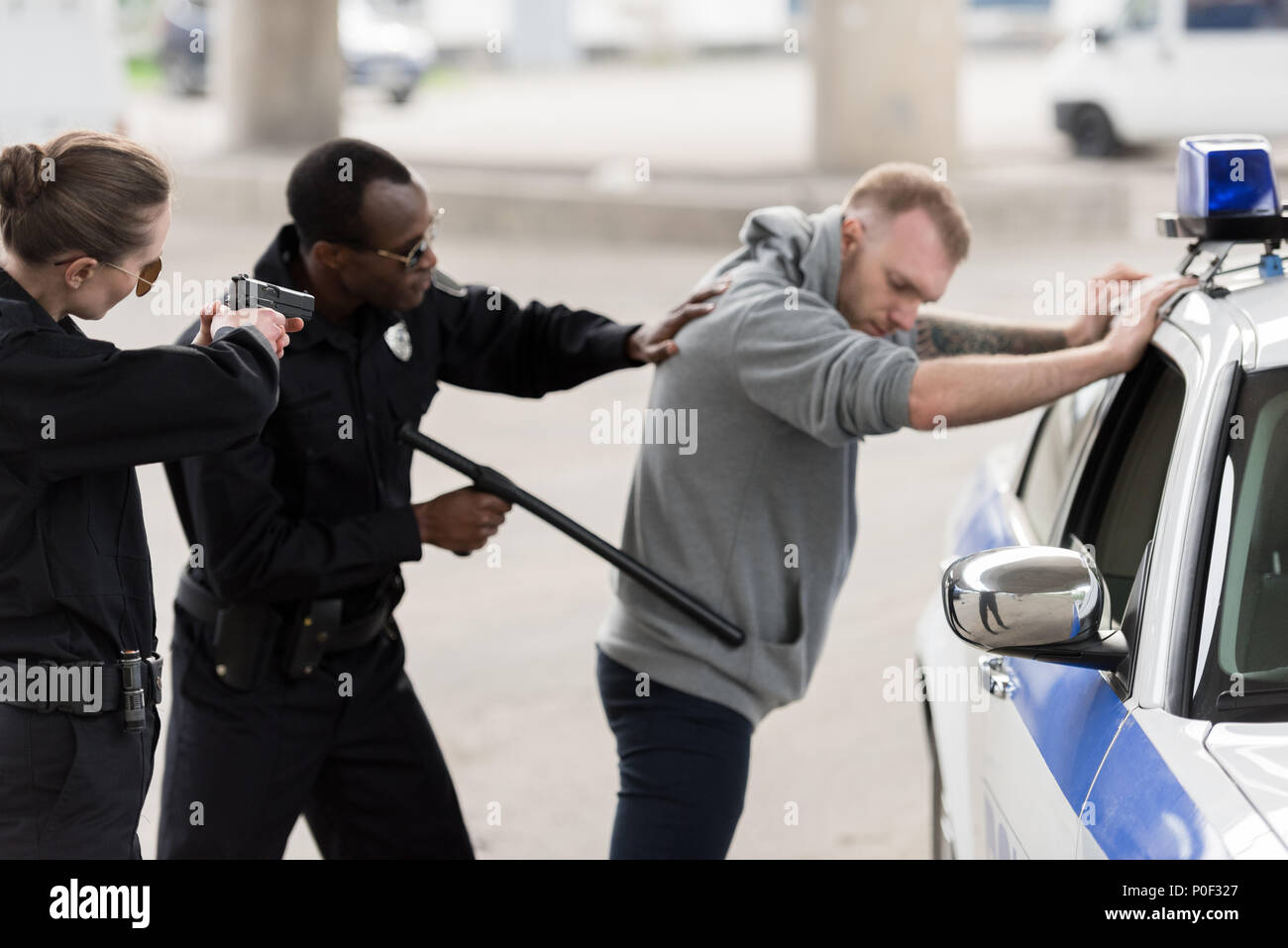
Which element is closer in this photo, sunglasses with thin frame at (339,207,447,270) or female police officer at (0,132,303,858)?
female police officer at (0,132,303,858)

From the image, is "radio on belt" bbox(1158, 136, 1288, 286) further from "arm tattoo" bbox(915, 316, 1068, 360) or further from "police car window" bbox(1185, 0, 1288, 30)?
"police car window" bbox(1185, 0, 1288, 30)

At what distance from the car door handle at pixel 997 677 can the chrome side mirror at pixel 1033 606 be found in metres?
0.40

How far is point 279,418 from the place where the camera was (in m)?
3.14

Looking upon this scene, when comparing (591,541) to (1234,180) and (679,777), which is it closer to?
(679,777)

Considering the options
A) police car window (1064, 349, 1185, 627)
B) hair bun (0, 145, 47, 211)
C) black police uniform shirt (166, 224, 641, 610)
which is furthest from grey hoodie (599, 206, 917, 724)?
hair bun (0, 145, 47, 211)

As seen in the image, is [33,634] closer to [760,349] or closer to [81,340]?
[81,340]

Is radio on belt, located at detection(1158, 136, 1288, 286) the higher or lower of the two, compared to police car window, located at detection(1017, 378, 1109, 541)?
higher

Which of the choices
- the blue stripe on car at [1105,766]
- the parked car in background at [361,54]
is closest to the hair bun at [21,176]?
the blue stripe on car at [1105,766]

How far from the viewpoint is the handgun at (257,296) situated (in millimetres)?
2621

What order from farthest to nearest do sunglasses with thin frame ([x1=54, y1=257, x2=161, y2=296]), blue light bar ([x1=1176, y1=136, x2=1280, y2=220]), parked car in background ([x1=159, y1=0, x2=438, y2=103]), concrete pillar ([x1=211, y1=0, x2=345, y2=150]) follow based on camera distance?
parked car in background ([x1=159, y1=0, x2=438, y2=103]) < concrete pillar ([x1=211, y1=0, x2=345, y2=150]) < blue light bar ([x1=1176, y1=136, x2=1280, y2=220]) < sunglasses with thin frame ([x1=54, y1=257, x2=161, y2=296])

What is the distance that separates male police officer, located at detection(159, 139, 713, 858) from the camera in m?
3.09

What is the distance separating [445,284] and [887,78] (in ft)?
40.4

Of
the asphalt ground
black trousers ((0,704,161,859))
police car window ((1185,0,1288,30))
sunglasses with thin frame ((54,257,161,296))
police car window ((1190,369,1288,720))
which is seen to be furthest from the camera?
police car window ((1185,0,1288,30))

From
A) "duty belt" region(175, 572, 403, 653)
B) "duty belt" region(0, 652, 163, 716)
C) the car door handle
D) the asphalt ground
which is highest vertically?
"duty belt" region(0, 652, 163, 716)
